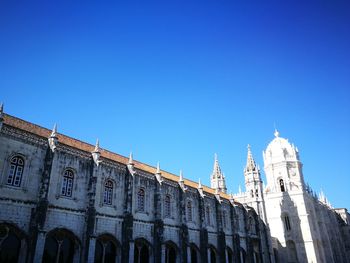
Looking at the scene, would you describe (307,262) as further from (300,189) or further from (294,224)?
(300,189)

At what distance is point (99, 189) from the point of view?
25.6 meters

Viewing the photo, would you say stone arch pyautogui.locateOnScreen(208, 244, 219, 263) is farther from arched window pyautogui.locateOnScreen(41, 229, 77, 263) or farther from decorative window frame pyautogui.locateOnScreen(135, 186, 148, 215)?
arched window pyautogui.locateOnScreen(41, 229, 77, 263)

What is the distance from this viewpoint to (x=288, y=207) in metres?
54.5

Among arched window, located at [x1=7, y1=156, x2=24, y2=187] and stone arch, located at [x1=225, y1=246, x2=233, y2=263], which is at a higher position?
arched window, located at [x1=7, y1=156, x2=24, y2=187]

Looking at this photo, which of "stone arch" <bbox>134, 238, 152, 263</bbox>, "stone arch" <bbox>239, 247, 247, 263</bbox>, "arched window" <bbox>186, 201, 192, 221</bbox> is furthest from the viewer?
"stone arch" <bbox>239, 247, 247, 263</bbox>

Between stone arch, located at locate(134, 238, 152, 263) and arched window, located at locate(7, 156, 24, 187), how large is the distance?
1159cm

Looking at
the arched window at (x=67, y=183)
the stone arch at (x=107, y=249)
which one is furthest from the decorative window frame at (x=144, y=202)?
the arched window at (x=67, y=183)

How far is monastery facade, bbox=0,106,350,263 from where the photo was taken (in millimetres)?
20344

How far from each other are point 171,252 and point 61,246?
12.5 metres

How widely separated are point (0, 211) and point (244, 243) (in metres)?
33.3

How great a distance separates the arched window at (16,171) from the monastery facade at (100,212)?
7 cm

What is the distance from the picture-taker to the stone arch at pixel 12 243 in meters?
19.2

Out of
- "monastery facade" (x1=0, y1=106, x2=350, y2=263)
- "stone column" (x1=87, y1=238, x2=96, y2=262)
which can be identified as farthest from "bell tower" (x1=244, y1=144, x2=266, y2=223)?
"stone column" (x1=87, y1=238, x2=96, y2=262)

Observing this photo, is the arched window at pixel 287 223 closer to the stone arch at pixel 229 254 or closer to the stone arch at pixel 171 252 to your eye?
the stone arch at pixel 229 254
